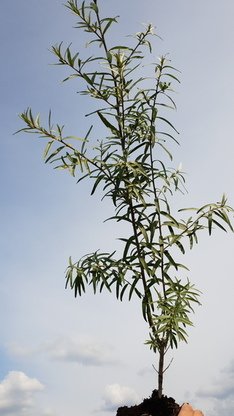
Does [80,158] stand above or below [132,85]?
below

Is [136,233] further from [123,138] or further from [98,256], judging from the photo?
[123,138]

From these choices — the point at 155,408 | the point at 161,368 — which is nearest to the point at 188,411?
the point at 155,408

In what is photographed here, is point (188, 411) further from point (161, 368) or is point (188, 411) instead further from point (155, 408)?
point (161, 368)

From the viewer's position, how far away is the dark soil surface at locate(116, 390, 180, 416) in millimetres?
4266

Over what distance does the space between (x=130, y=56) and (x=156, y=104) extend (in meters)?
0.43

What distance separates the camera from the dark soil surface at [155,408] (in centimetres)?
427

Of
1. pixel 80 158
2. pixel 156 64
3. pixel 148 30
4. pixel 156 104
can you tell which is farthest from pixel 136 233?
pixel 148 30

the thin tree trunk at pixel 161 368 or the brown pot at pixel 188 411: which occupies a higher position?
the thin tree trunk at pixel 161 368

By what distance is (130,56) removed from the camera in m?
4.46

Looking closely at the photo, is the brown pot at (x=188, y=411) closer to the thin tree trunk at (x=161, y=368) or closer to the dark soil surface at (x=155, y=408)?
the dark soil surface at (x=155, y=408)

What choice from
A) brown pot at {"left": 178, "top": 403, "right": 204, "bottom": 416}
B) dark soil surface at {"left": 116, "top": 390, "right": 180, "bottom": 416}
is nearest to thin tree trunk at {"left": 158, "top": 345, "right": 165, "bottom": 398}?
dark soil surface at {"left": 116, "top": 390, "right": 180, "bottom": 416}

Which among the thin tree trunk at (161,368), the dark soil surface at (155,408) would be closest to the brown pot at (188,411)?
the dark soil surface at (155,408)

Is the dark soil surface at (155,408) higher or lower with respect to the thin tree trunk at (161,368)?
lower

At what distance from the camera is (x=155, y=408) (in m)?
4.29
